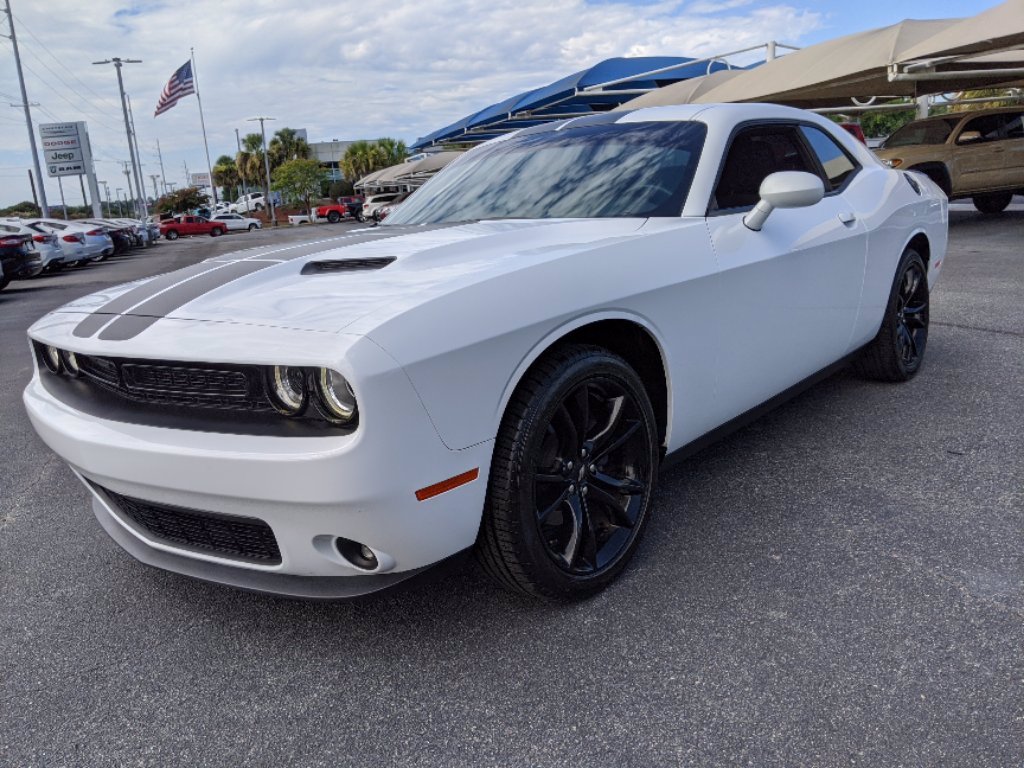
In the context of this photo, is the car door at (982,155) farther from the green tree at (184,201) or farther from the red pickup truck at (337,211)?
the green tree at (184,201)

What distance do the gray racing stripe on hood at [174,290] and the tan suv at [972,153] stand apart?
511 inches

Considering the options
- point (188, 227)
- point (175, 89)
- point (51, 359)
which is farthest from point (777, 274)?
point (188, 227)

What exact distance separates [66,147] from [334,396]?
210 ft

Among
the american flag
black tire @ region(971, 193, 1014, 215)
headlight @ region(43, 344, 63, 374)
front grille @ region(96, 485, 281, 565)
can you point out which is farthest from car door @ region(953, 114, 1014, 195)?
the american flag

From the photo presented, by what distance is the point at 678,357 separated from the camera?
97.0 inches

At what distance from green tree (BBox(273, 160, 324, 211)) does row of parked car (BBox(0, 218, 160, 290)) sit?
3723cm

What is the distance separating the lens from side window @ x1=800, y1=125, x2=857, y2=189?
11.8 feet

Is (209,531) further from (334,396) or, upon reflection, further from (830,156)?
(830,156)

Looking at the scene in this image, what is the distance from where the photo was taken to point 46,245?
57.2 feet

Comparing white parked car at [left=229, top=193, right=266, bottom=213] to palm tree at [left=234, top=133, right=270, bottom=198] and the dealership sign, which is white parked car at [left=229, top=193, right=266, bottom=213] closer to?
palm tree at [left=234, top=133, right=270, bottom=198]

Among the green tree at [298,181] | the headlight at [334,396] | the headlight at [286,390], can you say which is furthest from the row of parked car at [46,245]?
the green tree at [298,181]

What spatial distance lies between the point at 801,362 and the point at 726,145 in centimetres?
88

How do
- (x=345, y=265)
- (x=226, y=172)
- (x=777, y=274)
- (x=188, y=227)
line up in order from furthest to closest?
(x=226, y=172), (x=188, y=227), (x=777, y=274), (x=345, y=265)

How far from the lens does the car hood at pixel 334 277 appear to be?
195 centimetres
